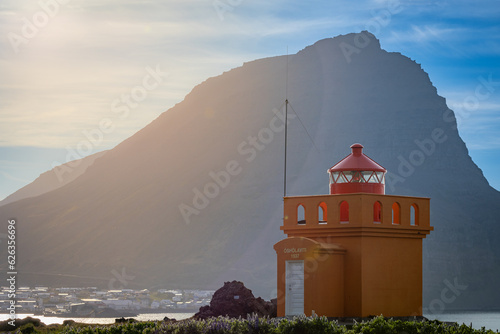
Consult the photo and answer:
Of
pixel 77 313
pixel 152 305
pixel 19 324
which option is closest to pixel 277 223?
pixel 152 305

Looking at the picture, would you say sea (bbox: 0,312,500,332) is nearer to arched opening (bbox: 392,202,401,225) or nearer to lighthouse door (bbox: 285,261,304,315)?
lighthouse door (bbox: 285,261,304,315)

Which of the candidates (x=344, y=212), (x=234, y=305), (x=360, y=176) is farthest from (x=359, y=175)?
(x=234, y=305)

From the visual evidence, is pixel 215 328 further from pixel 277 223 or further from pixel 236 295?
pixel 277 223

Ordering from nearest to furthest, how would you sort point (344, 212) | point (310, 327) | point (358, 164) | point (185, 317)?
point (310, 327), point (344, 212), point (358, 164), point (185, 317)

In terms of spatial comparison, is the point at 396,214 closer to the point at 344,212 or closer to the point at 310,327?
the point at 344,212

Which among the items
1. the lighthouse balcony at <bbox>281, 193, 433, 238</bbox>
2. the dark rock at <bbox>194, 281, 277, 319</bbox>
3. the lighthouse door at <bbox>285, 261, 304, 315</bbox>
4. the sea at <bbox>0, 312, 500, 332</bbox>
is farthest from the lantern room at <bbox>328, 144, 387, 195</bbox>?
the sea at <bbox>0, 312, 500, 332</bbox>

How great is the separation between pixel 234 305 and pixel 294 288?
5.32 metres

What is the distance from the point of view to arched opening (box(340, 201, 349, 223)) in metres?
18.3

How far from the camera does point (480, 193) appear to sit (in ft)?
627

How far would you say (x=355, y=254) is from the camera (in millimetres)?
17812

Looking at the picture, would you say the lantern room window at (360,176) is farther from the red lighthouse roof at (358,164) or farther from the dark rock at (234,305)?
the dark rock at (234,305)

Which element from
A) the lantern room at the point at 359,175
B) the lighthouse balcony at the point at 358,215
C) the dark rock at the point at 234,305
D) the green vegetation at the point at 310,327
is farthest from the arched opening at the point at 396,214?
the dark rock at the point at 234,305

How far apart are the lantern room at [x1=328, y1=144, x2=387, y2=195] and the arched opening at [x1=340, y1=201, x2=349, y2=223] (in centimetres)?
31

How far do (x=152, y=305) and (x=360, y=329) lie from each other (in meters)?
149
